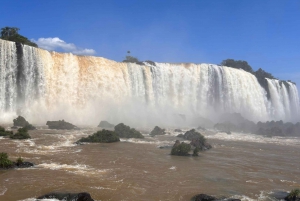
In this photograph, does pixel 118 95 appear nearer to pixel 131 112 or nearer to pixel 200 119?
pixel 131 112

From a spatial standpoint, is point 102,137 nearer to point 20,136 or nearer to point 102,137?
point 102,137

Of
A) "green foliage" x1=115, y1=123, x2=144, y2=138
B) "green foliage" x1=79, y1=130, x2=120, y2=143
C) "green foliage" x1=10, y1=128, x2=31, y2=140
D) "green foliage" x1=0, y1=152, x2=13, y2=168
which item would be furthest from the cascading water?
"green foliage" x1=0, y1=152, x2=13, y2=168

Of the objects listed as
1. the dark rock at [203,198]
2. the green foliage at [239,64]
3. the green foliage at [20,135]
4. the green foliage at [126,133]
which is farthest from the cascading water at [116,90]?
the dark rock at [203,198]

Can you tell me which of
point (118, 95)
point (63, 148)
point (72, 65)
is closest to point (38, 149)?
point (63, 148)

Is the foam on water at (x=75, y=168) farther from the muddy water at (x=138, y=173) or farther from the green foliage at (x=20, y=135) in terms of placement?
the green foliage at (x=20, y=135)

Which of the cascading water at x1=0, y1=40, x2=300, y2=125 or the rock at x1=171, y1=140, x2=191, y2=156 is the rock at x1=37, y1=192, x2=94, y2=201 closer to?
the rock at x1=171, y1=140, x2=191, y2=156
